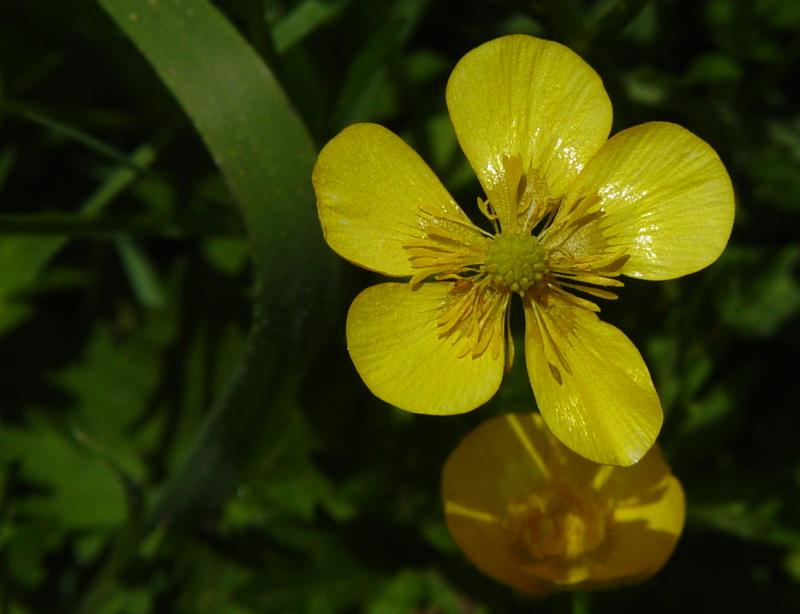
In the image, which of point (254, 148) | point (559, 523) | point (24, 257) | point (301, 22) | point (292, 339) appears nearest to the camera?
point (559, 523)

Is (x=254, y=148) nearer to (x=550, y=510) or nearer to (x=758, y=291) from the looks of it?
(x=550, y=510)

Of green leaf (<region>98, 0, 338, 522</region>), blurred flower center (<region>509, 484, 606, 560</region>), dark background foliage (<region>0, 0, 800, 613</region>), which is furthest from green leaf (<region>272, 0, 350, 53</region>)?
blurred flower center (<region>509, 484, 606, 560</region>)

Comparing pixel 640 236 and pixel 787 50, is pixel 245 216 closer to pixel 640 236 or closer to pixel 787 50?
pixel 640 236

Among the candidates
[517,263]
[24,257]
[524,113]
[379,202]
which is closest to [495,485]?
[517,263]

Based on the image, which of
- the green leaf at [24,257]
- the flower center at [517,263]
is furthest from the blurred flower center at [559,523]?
the green leaf at [24,257]

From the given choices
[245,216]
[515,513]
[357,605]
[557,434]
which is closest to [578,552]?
[515,513]

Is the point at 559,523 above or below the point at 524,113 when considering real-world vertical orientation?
below
